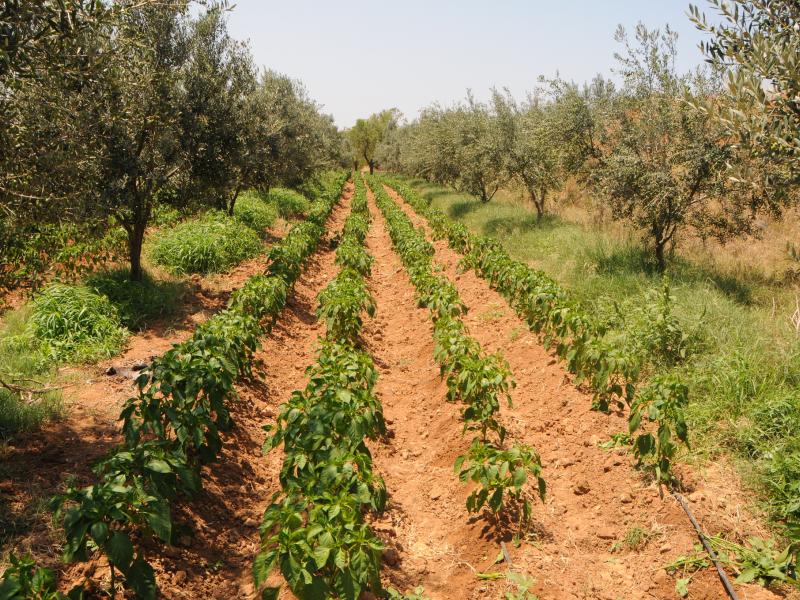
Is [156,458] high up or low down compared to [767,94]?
down

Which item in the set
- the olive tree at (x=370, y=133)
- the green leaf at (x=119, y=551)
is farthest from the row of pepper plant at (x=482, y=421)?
the olive tree at (x=370, y=133)

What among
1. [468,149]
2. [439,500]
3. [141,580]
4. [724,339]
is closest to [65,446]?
[141,580]

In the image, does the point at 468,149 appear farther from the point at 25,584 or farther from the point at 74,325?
the point at 25,584

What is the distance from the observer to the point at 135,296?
410 inches

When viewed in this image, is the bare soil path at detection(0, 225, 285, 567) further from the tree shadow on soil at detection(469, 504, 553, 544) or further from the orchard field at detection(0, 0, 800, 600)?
the tree shadow on soil at detection(469, 504, 553, 544)

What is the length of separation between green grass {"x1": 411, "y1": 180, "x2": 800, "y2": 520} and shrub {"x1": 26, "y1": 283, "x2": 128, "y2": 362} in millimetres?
8586

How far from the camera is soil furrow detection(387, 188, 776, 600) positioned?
14.2ft

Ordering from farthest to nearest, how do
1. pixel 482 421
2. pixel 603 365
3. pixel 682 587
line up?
pixel 603 365 → pixel 482 421 → pixel 682 587

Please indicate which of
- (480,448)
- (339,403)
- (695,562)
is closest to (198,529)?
(339,403)

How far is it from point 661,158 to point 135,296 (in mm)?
11351

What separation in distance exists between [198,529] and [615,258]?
11.6 m

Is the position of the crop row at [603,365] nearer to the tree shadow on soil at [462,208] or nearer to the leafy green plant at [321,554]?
the leafy green plant at [321,554]

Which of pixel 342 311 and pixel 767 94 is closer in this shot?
pixel 767 94

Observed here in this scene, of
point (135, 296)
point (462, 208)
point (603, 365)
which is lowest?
point (603, 365)
